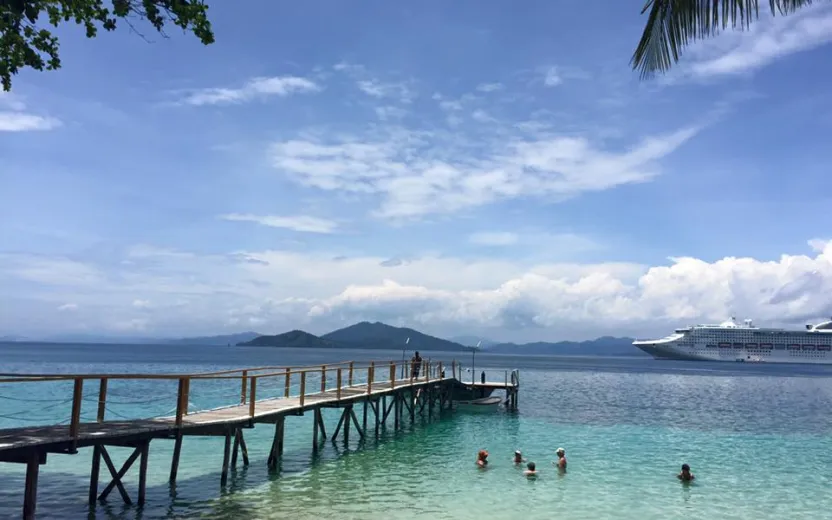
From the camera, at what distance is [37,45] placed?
1024cm

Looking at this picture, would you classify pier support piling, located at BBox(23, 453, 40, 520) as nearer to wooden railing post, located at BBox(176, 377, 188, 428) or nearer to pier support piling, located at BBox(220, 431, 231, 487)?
wooden railing post, located at BBox(176, 377, 188, 428)

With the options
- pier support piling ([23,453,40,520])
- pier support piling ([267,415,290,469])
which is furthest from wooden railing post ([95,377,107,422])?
pier support piling ([267,415,290,469])

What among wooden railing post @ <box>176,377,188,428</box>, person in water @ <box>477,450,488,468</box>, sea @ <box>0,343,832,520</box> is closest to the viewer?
wooden railing post @ <box>176,377,188,428</box>

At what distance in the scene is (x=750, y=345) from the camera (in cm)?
18775

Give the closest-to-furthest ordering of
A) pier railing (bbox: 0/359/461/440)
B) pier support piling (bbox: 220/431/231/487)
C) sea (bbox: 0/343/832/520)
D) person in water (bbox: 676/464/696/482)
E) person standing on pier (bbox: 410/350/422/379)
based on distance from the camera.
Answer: pier railing (bbox: 0/359/461/440) → sea (bbox: 0/343/832/520) → pier support piling (bbox: 220/431/231/487) → person in water (bbox: 676/464/696/482) → person standing on pier (bbox: 410/350/422/379)

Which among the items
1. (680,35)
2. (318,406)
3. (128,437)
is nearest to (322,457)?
(318,406)

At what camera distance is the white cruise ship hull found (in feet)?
594

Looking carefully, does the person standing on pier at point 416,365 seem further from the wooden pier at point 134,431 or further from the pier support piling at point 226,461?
the pier support piling at point 226,461

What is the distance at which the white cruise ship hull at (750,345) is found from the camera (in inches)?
7131

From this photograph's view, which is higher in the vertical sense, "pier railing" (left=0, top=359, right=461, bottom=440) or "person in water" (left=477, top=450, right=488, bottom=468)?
"pier railing" (left=0, top=359, right=461, bottom=440)

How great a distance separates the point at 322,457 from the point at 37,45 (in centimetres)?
1833

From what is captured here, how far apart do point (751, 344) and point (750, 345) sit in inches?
16.2

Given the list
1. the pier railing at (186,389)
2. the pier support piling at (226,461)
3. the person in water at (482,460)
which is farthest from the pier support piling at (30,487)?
the person in water at (482,460)

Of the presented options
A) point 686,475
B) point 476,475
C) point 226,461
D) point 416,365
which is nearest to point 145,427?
point 226,461
